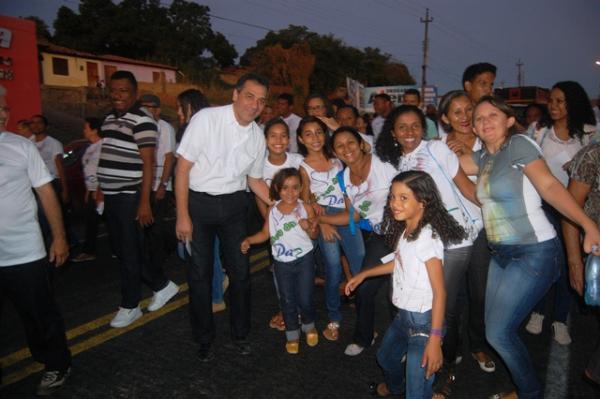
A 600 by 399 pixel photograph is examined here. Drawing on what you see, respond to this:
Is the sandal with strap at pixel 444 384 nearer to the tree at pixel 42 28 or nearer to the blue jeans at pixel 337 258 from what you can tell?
the blue jeans at pixel 337 258

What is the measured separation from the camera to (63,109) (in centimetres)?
2434

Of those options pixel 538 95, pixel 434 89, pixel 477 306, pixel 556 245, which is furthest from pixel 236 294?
pixel 434 89

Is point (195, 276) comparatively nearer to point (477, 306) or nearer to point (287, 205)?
point (287, 205)

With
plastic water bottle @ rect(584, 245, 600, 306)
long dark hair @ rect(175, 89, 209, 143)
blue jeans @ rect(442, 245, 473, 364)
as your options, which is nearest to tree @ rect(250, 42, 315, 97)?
long dark hair @ rect(175, 89, 209, 143)

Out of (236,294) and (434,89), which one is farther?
(434,89)

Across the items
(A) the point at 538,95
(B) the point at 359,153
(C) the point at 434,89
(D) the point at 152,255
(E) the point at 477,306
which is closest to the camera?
(E) the point at 477,306

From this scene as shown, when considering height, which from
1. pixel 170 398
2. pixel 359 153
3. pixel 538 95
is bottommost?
pixel 170 398

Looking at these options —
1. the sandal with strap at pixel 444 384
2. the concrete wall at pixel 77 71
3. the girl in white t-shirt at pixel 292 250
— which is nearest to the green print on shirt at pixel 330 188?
the girl in white t-shirt at pixel 292 250

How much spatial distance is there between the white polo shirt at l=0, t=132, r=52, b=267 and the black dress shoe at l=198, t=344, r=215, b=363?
147 centimetres

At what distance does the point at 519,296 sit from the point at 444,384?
3.23 feet

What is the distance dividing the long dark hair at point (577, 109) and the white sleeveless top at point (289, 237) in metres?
2.69

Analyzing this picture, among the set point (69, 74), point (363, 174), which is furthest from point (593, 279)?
point (69, 74)

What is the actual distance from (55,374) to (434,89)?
39334 mm

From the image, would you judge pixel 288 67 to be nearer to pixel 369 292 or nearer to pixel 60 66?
pixel 60 66
